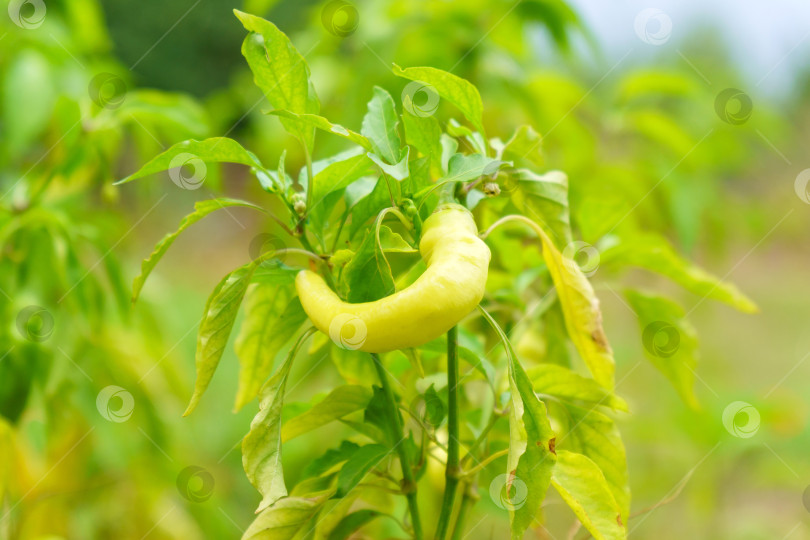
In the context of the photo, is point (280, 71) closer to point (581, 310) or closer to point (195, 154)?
point (195, 154)

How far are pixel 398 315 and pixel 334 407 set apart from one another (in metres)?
0.10

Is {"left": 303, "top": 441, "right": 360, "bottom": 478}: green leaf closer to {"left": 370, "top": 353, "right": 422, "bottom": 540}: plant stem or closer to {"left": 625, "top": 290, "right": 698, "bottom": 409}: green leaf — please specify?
{"left": 370, "top": 353, "right": 422, "bottom": 540}: plant stem

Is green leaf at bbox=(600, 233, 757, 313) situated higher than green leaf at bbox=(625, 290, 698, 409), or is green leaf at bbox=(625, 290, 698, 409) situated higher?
green leaf at bbox=(600, 233, 757, 313)

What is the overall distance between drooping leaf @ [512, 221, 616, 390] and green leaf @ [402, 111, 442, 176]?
0.05m

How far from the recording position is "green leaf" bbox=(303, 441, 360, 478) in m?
0.30

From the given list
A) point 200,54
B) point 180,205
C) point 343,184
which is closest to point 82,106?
point 343,184

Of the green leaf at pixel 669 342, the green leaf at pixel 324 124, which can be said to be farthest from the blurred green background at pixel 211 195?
the green leaf at pixel 324 124

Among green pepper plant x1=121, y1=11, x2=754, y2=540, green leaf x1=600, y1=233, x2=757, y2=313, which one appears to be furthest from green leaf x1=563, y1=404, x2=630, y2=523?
green leaf x1=600, y1=233, x2=757, y2=313

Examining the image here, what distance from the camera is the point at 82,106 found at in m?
0.59

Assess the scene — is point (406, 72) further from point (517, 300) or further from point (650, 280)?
point (650, 280)

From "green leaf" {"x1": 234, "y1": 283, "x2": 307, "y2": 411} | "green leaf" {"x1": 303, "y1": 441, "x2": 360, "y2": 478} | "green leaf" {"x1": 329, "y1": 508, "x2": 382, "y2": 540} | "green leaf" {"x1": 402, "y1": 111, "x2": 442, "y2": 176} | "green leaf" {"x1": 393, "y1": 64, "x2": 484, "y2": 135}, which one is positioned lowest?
"green leaf" {"x1": 329, "y1": 508, "x2": 382, "y2": 540}

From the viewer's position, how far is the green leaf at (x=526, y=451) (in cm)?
24

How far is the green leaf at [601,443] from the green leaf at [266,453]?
0.13 meters

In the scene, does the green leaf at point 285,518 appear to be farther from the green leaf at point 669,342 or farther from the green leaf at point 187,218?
the green leaf at point 669,342
